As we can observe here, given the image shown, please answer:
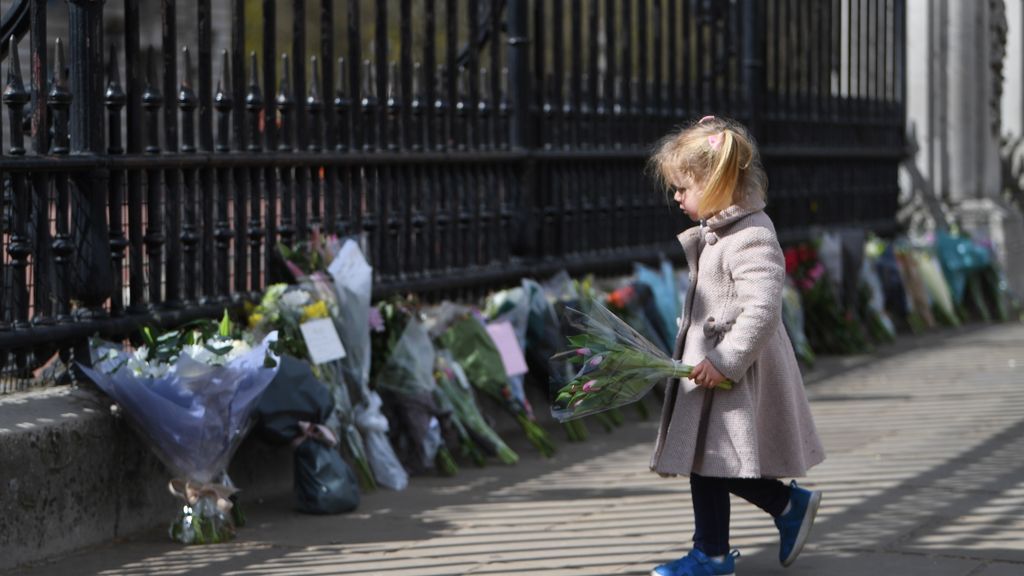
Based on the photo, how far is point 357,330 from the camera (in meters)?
6.57

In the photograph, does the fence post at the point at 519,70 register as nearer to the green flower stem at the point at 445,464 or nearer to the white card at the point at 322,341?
the green flower stem at the point at 445,464

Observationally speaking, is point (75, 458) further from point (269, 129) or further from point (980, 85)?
point (980, 85)

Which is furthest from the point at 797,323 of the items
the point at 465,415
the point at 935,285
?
the point at 465,415

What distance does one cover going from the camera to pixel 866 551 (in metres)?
5.29

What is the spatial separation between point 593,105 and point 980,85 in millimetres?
5660

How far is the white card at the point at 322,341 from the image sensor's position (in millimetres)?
6258

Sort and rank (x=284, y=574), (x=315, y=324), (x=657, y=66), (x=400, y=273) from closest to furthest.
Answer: (x=284, y=574), (x=315, y=324), (x=400, y=273), (x=657, y=66)

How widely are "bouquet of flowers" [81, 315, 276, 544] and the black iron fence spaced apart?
0.28 metres

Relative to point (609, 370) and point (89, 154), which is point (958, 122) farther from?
point (609, 370)

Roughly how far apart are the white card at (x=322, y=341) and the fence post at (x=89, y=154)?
2.76 feet

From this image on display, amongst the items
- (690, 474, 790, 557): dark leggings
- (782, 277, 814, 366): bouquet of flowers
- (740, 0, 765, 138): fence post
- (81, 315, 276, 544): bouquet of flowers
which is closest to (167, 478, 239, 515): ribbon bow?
(81, 315, 276, 544): bouquet of flowers

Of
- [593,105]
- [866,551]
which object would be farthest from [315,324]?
[593,105]

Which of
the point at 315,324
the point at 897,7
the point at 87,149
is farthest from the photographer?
the point at 897,7

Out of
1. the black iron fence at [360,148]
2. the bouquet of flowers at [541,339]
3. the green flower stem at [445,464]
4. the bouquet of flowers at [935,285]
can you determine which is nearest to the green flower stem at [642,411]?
the bouquet of flowers at [541,339]
